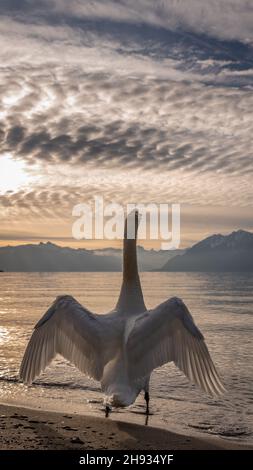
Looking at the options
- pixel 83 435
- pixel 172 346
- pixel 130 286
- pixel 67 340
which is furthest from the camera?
pixel 130 286

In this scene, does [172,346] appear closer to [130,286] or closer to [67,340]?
[130,286]

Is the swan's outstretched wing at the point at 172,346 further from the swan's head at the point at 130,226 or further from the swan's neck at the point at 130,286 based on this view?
the swan's head at the point at 130,226

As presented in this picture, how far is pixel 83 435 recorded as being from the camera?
28.8 ft

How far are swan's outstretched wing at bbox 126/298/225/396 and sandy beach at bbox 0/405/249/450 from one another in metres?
0.98

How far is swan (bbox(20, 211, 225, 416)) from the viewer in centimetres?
891

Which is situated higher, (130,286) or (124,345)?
(130,286)

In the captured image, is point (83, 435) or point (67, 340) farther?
point (67, 340)

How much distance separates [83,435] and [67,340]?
178 centimetres

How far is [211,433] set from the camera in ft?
34.3

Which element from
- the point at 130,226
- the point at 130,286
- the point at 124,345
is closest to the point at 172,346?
the point at 124,345

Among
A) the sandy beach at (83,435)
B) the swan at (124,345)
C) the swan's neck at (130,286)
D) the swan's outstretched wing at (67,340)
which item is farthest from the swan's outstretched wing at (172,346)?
the swan's neck at (130,286)

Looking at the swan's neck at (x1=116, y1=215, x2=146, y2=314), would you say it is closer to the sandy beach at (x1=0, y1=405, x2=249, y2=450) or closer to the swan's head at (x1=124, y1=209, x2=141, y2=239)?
the swan's head at (x1=124, y1=209, x2=141, y2=239)
